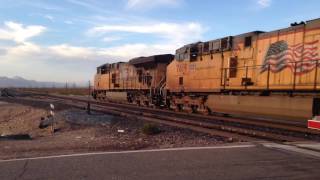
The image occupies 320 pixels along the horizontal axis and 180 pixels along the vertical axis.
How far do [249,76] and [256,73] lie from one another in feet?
1.71

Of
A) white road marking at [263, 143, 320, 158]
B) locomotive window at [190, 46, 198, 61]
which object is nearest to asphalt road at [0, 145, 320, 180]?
white road marking at [263, 143, 320, 158]

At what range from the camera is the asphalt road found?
6934 mm

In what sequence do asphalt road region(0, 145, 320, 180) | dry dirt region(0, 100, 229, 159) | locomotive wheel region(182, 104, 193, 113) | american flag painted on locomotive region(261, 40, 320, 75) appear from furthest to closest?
locomotive wheel region(182, 104, 193, 113) < american flag painted on locomotive region(261, 40, 320, 75) < dry dirt region(0, 100, 229, 159) < asphalt road region(0, 145, 320, 180)

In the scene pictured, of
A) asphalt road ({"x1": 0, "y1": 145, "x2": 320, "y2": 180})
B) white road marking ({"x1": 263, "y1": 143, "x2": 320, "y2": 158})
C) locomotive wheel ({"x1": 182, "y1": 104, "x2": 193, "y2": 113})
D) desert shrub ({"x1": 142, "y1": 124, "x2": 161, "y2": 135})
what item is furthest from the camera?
locomotive wheel ({"x1": 182, "y1": 104, "x2": 193, "y2": 113})

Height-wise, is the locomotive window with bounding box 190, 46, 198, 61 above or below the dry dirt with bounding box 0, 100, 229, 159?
above

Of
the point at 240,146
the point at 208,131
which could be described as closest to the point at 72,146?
the point at 240,146

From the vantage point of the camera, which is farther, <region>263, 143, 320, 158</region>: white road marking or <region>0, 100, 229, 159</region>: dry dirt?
<region>0, 100, 229, 159</region>: dry dirt

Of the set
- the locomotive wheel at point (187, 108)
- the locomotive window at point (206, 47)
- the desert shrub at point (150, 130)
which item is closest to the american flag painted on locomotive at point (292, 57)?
the locomotive window at point (206, 47)

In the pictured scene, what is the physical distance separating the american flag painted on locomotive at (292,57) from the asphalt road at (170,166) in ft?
24.3

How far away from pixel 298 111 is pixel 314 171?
838 cm

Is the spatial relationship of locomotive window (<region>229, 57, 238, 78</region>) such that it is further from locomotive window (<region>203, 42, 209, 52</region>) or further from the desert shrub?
the desert shrub

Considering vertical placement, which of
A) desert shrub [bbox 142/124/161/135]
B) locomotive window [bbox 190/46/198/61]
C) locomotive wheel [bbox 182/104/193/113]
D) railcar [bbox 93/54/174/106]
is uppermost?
locomotive window [bbox 190/46/198/61]

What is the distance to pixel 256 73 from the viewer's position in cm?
1842

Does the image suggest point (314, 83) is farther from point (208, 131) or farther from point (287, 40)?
point (208, 131)
